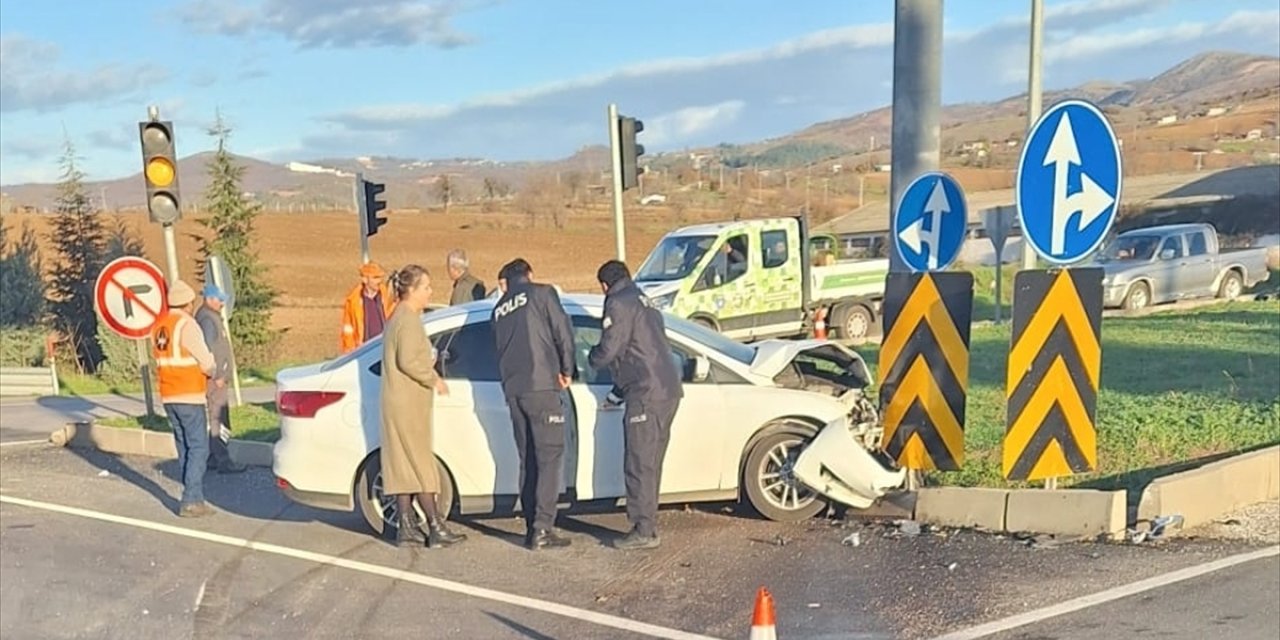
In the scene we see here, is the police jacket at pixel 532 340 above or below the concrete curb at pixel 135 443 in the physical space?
above

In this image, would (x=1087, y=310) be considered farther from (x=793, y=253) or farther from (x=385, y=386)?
(x=793, y=253)

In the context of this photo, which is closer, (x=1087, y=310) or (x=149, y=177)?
(x=1087, y=310)

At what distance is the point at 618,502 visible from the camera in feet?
27.0

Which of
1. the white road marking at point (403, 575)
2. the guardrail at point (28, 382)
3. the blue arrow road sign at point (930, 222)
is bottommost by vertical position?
the guardrail at point (28, 382)

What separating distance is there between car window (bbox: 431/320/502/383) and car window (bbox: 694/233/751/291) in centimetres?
1106

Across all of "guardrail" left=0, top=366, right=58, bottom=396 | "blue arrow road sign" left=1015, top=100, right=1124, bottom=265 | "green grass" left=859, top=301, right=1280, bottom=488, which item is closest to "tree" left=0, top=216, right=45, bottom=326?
"guardrail" left=0, top=366, right=58, bottom=396

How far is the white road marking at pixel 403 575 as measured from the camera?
6035 millimetres

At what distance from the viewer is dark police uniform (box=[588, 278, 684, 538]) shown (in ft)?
24.4

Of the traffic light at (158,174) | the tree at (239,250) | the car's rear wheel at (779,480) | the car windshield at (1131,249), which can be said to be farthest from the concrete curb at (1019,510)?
the tree at (239,250)

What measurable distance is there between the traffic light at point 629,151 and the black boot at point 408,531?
13.1ft

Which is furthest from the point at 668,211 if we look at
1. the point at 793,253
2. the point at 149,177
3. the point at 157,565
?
the point at 157,565

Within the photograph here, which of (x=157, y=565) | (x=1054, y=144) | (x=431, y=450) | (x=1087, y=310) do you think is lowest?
(x=157, y=565)

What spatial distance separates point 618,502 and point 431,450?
137 centimetres

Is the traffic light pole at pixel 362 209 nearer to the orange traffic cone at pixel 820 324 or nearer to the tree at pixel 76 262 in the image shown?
the orange traffic cone at pixel 820 324
